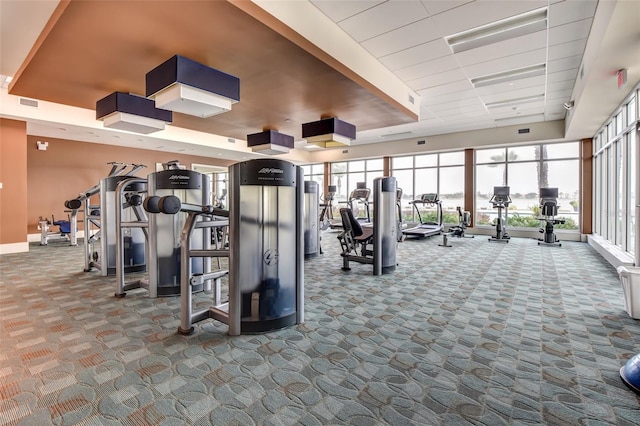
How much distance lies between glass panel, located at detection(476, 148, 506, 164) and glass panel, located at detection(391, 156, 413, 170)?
2.68 m

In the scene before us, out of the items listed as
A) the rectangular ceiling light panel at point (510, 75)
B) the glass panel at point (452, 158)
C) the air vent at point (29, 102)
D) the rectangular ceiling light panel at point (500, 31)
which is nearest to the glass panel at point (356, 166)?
the glass panel at point (452, 158)

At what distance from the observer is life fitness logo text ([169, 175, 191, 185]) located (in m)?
4.09

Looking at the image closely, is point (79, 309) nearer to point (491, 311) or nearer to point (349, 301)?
point (349, 301)

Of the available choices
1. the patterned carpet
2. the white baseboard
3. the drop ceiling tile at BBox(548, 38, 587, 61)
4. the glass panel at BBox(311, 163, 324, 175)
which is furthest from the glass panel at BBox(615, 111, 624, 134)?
the white baseboard

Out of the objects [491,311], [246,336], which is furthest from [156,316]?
[491,311]

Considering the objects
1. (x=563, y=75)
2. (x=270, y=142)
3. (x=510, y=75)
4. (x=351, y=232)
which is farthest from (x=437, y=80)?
(x=270, y=142)

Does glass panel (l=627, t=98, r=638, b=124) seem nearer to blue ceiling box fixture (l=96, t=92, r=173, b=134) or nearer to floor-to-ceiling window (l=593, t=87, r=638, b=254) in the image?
floor-to-ceiling window (l=593, t=87, r=638, b=254)

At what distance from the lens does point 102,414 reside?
1.82m

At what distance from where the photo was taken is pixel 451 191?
1233 centimetres

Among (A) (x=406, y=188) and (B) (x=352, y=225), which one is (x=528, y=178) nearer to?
(A) (x=406, y=188)

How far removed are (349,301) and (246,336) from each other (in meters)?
1.48

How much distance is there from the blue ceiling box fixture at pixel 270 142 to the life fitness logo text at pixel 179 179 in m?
6.12

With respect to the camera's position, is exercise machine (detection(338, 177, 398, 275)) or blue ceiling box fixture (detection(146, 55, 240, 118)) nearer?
blue ceiling box fixture (detection(146, 55, 240, 118))

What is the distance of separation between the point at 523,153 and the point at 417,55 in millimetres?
7650
